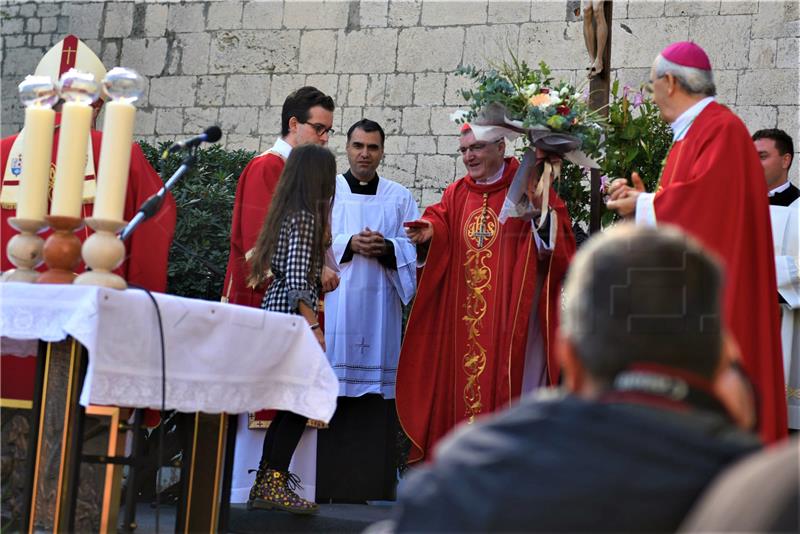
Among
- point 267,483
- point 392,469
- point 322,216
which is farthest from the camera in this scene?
point 392,469

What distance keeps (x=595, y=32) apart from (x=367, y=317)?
1889mm

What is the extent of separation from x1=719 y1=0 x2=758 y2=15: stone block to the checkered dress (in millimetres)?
5416

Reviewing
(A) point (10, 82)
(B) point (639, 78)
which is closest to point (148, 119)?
(A) point (10, 82)

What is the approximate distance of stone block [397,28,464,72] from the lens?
10242 mm

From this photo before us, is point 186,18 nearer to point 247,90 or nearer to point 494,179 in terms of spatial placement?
point 247,90

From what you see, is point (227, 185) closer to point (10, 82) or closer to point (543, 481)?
point (10, 82)

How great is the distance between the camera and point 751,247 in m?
4.50

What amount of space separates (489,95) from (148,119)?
638cm

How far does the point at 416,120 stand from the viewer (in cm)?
1037

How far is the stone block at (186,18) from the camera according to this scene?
1114cm

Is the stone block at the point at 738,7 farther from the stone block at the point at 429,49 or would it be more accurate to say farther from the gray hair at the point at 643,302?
the gray hair at the point at 643,302

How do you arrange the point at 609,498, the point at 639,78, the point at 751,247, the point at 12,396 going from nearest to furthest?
the point at 609,498 < the point at 12,396 < the point at 751,247 < the point at 639,78

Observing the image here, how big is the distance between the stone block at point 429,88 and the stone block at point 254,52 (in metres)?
1.20

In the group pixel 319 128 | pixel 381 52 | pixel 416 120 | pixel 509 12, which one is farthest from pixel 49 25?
pixel 319 128
